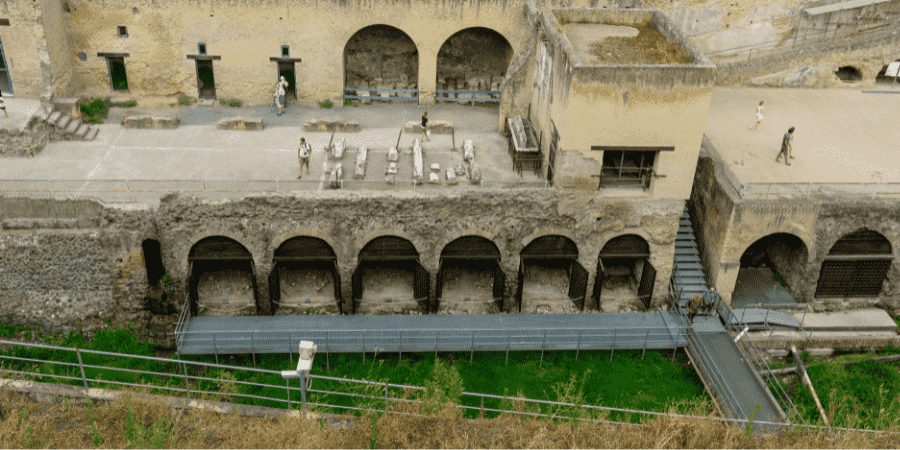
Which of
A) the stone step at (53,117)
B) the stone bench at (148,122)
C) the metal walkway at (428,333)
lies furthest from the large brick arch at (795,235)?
the stone step at (53,117)

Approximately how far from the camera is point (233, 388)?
64.8ft

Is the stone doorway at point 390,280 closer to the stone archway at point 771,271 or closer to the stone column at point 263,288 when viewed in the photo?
the stone column at point 263,288

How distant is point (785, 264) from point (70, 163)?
79.0ft

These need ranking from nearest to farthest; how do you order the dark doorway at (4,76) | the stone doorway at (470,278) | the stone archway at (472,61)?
1. the stone doorway at (470,278)
2. the dark doorway at (4,76)
3. the stone archway at (472,61)

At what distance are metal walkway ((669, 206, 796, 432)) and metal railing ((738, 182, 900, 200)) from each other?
101 inches

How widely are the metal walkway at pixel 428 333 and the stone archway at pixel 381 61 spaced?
38.2 ft

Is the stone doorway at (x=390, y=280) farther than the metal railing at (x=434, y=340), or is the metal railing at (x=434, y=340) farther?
the stone doorway at (x=390, y=280)

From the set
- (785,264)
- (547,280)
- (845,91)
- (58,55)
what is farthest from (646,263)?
(58,55)

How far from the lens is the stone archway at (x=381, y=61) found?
30.8 m

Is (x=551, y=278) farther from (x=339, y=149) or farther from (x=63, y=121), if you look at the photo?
(x=63, y=121)

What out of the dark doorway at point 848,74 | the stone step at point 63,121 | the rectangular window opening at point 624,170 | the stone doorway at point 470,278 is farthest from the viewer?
the dark doorway at point 848,74

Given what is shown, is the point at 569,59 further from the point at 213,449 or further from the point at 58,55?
the point at 58,55

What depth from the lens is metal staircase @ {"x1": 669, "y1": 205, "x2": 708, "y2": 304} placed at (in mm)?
23266

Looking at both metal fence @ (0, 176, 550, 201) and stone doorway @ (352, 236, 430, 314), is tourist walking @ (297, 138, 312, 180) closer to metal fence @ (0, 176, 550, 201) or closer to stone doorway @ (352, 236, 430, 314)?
metal fence @ (0, 176, 550, 201)
